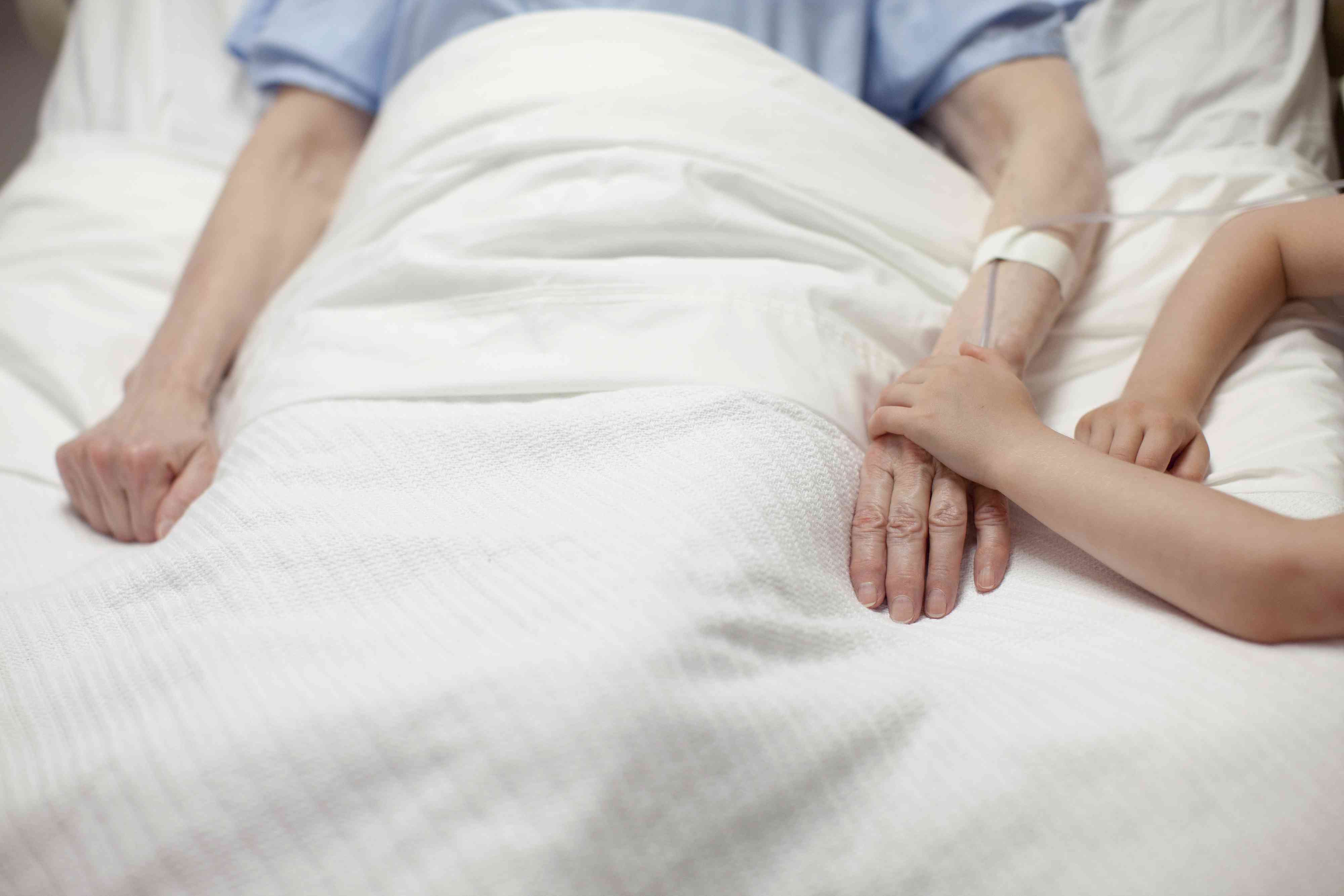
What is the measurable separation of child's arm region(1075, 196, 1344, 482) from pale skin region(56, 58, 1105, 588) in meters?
0.11

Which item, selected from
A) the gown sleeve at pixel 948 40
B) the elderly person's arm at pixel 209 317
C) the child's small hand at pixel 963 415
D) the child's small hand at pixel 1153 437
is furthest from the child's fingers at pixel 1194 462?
the elderly person's arm at pixel 209 317

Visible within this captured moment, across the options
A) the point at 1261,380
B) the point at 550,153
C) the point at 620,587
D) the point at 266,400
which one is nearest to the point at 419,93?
the point at 550,153

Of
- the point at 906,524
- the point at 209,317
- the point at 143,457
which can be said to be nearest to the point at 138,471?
the point at 143,457

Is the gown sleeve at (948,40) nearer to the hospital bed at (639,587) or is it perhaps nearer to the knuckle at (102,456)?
the hospital bed at (639,587)

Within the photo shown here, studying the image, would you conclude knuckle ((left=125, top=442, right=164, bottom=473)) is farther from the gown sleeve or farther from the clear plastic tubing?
the gown sleeve

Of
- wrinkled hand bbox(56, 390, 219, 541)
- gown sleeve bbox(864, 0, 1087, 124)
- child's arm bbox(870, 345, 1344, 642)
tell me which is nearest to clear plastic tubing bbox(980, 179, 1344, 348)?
child's arm bbox(870, 345, 1344, 642)

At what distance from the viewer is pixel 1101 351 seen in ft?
2.96

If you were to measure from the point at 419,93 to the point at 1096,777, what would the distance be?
2.89 ft

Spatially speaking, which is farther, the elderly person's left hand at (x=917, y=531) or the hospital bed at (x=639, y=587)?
the elderly person's left hand at (x=917, y=531)

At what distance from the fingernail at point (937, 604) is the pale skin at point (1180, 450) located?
3.4 inches

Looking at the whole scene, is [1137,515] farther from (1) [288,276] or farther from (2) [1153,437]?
(1) [288,276]

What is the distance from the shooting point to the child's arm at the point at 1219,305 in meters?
0.75

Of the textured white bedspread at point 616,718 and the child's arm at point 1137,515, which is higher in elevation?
the child's arm at point 1137,515

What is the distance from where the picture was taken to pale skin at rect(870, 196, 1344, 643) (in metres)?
0.57
